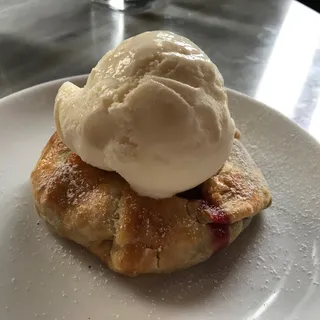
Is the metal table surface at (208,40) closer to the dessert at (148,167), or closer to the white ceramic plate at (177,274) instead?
the white ceramic plate at (177,274)

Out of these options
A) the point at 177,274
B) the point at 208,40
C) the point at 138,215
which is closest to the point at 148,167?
the point at 138,215

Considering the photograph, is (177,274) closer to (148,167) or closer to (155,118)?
(148,167)

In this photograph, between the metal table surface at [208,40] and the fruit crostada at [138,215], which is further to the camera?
the metal table surface at [208,40]

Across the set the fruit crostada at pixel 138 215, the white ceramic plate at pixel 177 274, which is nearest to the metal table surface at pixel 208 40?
the white ceramic plate at pixel 177 274

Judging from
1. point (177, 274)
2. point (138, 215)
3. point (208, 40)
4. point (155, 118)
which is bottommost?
point (208, 40)

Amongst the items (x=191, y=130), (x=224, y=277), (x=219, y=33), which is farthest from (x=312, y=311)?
(x=219, y=33)

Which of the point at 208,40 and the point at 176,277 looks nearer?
the point at 176,277

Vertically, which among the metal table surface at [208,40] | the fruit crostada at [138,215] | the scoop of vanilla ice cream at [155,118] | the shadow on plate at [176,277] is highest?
the scoop of vanilla ice cream at [155,118]

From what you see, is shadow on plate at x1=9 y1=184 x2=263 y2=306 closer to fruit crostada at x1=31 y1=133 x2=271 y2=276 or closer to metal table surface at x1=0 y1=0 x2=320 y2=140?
fruit crostada at x1=31 y1=133 x2=271 y2=276
